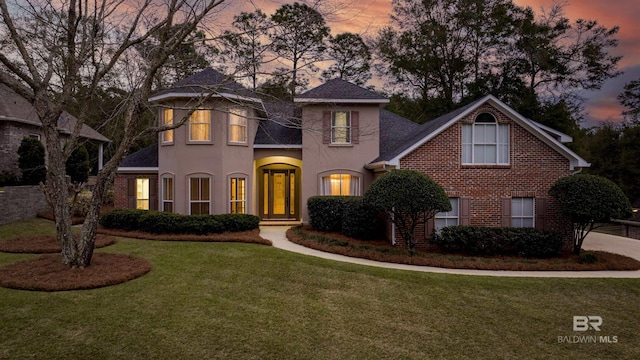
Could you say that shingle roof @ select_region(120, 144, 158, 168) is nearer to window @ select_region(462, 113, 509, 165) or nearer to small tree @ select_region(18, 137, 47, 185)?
small tree @ select_region(18, 137, 47, 185)

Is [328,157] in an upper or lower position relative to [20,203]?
upper

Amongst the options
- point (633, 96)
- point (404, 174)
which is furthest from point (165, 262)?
point (633, 96)

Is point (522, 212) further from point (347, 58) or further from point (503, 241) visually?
point (347, 58)

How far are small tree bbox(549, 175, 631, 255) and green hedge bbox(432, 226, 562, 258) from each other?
0.99 metres

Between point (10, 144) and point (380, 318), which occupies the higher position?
point (10, 144)

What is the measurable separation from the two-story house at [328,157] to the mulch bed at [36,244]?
422 centimetres

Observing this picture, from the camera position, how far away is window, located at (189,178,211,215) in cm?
1519

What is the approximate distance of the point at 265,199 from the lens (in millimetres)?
17984

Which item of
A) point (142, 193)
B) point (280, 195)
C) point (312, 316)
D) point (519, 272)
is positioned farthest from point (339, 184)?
point (312, 316)

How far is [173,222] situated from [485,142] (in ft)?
36.7

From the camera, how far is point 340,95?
1628 centimetres

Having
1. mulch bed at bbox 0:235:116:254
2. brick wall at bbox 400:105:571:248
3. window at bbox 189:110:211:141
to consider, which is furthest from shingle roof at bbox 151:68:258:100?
brick wall at bbox 400:105:571:248

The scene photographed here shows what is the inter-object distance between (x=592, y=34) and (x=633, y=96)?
1041 cm

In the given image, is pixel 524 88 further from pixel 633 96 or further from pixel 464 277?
pixel 464 277
